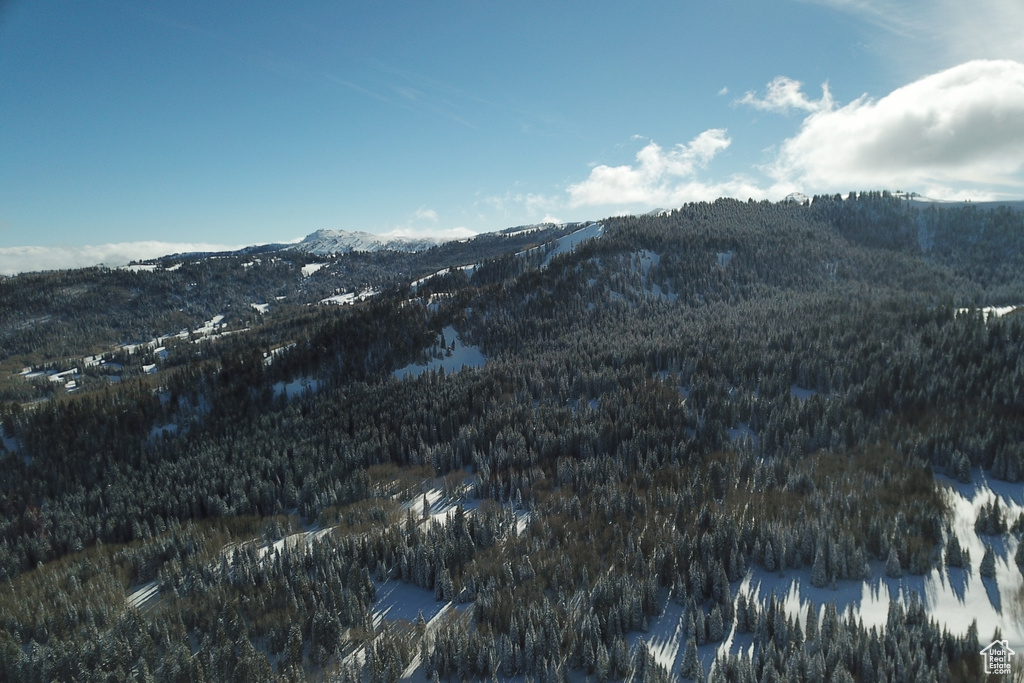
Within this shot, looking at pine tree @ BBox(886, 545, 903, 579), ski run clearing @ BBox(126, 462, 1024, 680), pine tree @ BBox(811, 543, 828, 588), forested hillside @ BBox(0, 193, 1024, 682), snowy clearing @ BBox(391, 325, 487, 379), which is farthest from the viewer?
snowy clearing @ BBox(391, 325, 487, 379)

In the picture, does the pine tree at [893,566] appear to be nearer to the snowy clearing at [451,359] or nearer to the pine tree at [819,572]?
the pine tree at [819,572]

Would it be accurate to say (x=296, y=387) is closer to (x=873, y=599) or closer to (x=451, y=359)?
(x=451, y=359)

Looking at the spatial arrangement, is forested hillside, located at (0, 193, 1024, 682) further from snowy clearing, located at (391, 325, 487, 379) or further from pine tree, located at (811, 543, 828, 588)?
snowy clearing, located at (391, 325, 487, 379)

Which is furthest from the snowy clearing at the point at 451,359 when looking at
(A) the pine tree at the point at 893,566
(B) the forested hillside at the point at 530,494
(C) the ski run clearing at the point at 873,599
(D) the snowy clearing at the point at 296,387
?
(A) the pine tree at the point at 893,566

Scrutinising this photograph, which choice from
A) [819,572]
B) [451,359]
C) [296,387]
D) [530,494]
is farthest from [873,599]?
[296,387]

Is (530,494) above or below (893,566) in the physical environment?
below

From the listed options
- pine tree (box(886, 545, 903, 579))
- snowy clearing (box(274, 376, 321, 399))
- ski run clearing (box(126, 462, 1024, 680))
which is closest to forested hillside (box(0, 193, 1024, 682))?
pine tree (box(886, 545, 903, 579))

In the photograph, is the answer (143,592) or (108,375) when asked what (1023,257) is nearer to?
(143,592)

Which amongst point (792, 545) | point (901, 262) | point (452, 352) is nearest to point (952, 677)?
point (792, 545)

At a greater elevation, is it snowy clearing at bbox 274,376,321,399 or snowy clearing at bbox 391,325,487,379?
snowy clearing at bbox 391,325,487,379
